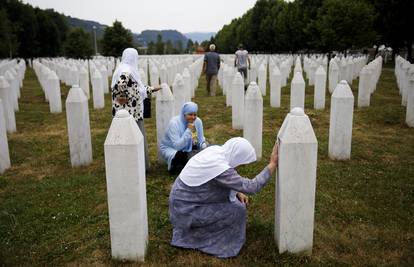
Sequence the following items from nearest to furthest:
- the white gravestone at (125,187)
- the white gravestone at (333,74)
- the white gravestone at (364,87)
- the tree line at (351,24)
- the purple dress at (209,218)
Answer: the white gravestone at (125,187) → the purple dress at (209,218) → the white gravestone at (364,87) → the white gravestone at (333,74) → the tree line at (351,24)

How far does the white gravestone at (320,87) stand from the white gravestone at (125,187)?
8477mm

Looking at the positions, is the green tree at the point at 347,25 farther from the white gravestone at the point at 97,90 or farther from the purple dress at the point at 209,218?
the purple dress at the point at 209,218

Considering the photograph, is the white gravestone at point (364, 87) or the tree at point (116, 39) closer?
the white gravestone at point (364, 87)

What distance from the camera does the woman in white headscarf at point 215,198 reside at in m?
3.71

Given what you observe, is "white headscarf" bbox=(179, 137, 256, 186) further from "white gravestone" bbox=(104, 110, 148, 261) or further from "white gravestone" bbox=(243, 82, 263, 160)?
"white gravestone" bbox=(243, 82, 263, 160)

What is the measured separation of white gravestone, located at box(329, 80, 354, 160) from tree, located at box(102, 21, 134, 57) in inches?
1642

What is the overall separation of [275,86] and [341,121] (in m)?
5.52

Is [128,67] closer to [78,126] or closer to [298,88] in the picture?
Result: [78,126]

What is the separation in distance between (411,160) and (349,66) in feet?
35.2

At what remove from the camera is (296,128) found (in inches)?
146

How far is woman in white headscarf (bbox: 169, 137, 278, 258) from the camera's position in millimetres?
3713

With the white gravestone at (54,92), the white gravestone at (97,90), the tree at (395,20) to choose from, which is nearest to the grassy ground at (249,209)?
the white gravestone at (54,92)

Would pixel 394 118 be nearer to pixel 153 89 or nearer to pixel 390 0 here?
pixel 153 89

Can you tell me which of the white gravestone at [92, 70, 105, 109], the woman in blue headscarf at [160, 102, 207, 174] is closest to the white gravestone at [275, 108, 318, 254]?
the woman in blue headscarf at [160, 102, 207, 174]
